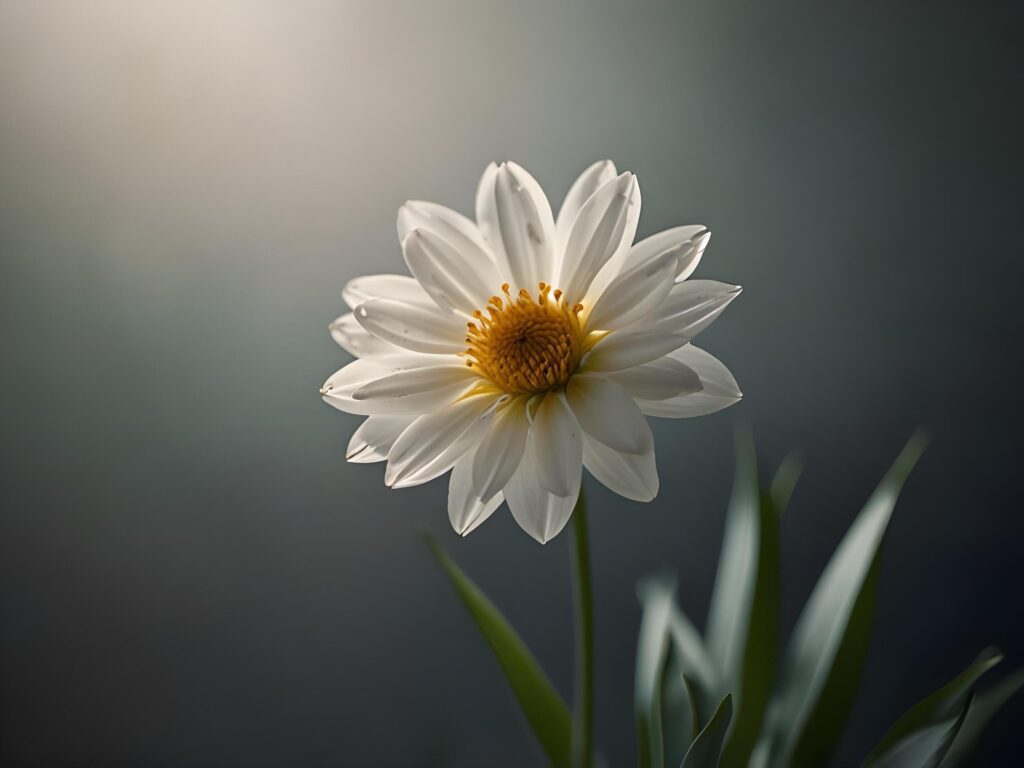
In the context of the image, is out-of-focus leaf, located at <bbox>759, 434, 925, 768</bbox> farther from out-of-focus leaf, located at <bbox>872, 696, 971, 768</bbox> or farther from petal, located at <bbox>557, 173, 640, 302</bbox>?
petal, located at <bbox>557, 173, 640, 302</bbox>

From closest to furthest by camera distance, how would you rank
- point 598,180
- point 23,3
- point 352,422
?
point 598,180, point 23,3, point 352,422

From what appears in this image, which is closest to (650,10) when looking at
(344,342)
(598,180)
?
(598,180)

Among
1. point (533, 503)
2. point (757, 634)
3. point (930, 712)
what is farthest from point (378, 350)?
point (930, 712)

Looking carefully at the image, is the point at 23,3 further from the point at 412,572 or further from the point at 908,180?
the point at 908,180

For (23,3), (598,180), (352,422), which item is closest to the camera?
(598,180)

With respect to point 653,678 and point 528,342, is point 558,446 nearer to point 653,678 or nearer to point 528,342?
point 528,342
